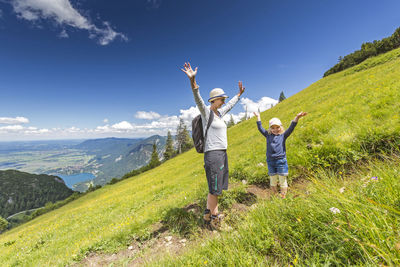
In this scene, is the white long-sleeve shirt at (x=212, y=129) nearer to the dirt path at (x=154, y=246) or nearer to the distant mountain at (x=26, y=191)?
the dirt path at (x=154, y=246)

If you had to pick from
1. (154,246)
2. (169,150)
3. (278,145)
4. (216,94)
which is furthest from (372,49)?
(169,150)

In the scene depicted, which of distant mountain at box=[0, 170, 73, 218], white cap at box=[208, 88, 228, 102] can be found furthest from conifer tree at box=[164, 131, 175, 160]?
distant mountain at box=[0, 170, 73, 218]

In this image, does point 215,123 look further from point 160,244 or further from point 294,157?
point 294,157

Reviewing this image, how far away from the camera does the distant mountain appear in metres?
138

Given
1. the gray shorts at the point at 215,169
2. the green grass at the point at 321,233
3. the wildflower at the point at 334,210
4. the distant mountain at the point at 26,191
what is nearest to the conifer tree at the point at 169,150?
the gray shorts at the point at 215,169

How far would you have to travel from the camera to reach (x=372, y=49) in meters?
35.0

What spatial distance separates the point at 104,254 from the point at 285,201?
4721mm

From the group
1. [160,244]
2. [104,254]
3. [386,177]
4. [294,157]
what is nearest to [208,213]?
[160,244]

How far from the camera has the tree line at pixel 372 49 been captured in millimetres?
32656

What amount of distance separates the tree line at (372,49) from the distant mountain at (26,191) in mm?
200927

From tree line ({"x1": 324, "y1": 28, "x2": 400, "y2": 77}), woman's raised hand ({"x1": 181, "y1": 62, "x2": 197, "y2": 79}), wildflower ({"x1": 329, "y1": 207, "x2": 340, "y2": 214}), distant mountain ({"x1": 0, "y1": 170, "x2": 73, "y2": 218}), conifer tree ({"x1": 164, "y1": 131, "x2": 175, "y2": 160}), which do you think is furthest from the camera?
distant mountain ({"x1": 0, "y1": 170, "x2": 73, "y2": 218})

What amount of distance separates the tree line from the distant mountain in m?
201

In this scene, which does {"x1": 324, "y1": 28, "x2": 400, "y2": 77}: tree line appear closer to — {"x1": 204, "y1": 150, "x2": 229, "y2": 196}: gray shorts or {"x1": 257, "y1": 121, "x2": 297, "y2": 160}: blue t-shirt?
{"x1": 257, "y1": 121, "x2": 297, "y2": 160}: blue t-shirt

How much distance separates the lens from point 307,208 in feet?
7.25
